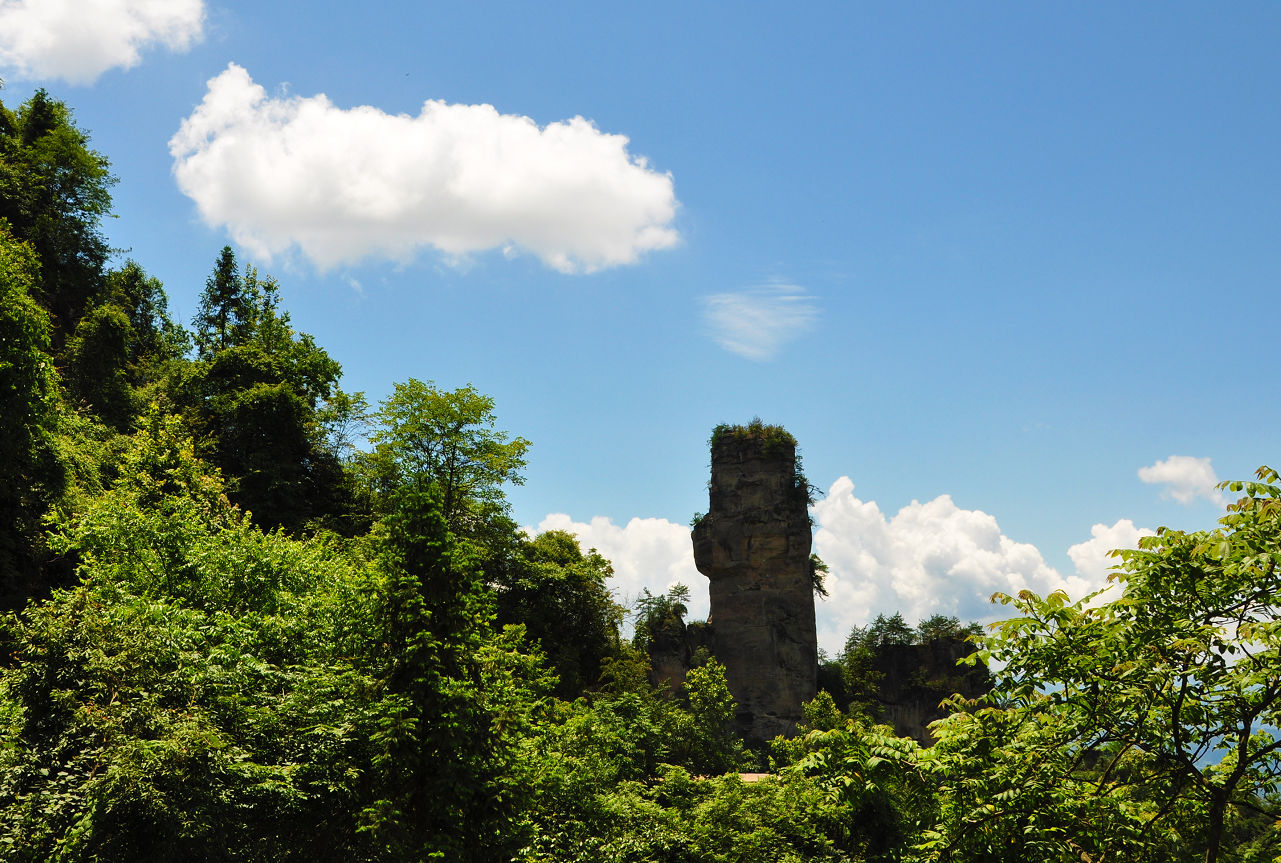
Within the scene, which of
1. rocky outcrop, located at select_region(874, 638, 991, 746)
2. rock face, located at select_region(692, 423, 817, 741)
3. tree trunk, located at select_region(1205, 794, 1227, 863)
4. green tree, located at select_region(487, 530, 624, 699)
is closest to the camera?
tree trunk, located at select_region(1205, 794, 1227, 863)

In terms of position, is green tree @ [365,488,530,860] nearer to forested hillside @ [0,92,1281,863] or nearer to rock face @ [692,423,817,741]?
forested hillside @ [0,92,1281,863]

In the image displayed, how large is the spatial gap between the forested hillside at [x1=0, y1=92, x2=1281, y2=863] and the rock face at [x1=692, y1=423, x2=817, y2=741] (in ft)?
73.7

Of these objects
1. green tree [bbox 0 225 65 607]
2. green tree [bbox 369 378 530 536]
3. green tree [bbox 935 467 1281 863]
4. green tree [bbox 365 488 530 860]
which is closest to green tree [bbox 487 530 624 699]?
green tree [bbox 369 378 530 536]

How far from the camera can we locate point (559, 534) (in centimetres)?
4934

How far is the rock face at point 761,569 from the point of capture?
2180 inches

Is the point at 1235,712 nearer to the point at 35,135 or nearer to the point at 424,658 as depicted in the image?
the point at 424,658

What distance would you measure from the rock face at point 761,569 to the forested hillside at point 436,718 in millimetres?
22467

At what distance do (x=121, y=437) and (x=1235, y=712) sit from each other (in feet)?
120

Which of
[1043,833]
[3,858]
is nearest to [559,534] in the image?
[3,858]

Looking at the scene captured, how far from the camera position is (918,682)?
192 ft

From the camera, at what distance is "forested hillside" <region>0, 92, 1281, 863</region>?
6.76 meters

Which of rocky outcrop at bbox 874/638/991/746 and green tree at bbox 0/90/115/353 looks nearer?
green tree at bbox 0/90/115/353

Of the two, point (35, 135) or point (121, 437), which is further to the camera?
point (35, 135)

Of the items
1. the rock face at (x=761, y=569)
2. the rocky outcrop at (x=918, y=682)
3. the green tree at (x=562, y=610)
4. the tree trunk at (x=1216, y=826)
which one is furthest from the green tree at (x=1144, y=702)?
the rocky outcrop at (x=918, y=682)
